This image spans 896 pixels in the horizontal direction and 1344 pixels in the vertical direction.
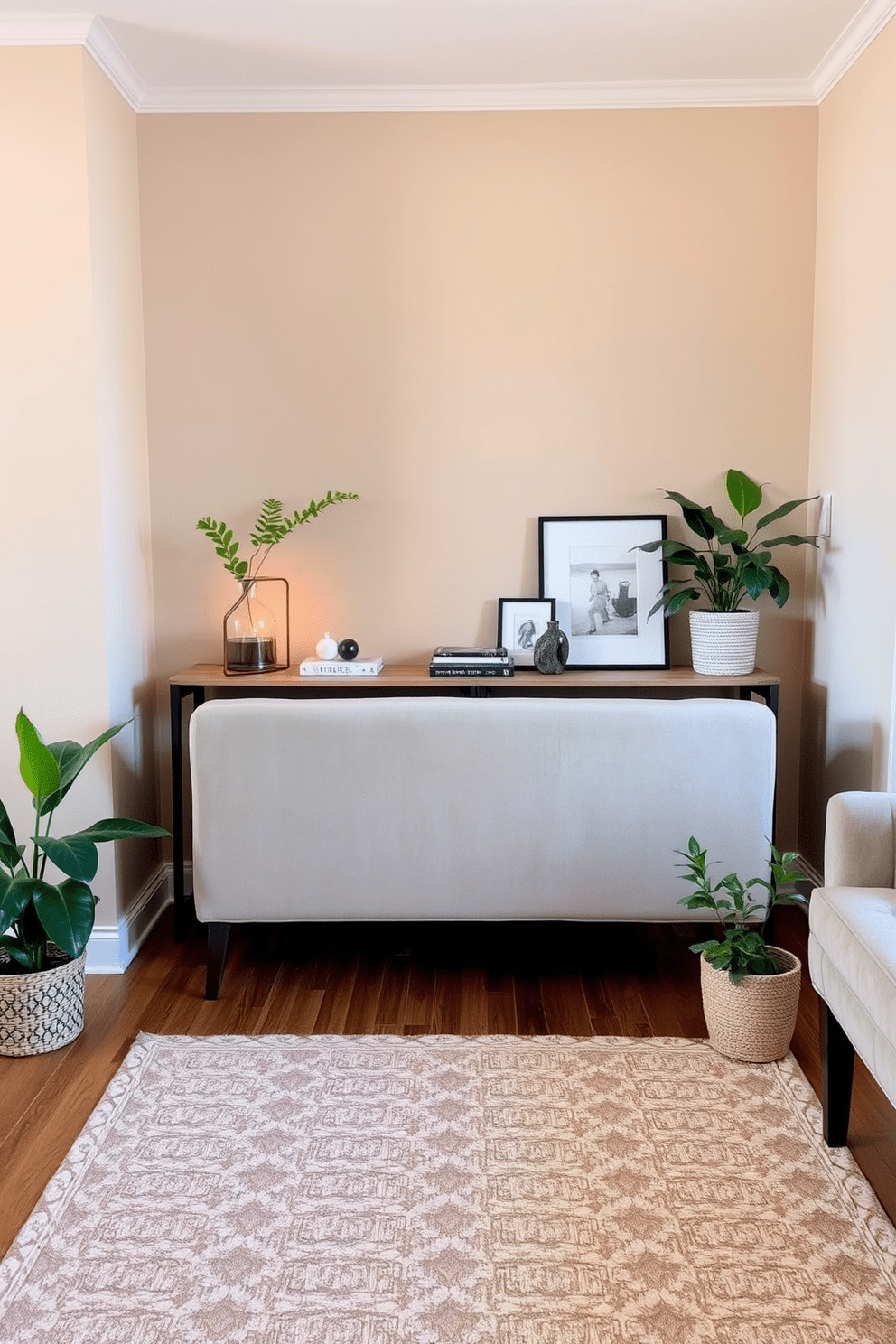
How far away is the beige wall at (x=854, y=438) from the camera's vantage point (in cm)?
280

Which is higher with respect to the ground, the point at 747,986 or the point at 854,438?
the point at 854,438

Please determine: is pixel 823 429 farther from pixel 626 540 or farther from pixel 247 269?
pixel 247 269

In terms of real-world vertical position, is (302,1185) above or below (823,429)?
below

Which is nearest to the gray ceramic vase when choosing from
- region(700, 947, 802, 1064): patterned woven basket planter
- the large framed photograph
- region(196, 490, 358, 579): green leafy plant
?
the large framed photograph

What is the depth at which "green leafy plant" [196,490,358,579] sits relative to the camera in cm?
330

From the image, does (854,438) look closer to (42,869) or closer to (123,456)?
(123,456)

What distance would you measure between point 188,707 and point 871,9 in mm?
2730

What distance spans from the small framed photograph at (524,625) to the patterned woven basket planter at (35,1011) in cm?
161

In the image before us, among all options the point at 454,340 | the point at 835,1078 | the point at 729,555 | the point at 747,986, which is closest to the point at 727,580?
the point at 729,555

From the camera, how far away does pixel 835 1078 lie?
81.3 inches

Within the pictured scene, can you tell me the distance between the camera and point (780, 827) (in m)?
3.56

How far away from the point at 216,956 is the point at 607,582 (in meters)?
1.64

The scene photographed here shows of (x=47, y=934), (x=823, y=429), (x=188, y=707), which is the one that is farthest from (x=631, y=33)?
(x=47, y=934)

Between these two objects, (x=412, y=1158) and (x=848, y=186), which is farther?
(x=848, y=186)
